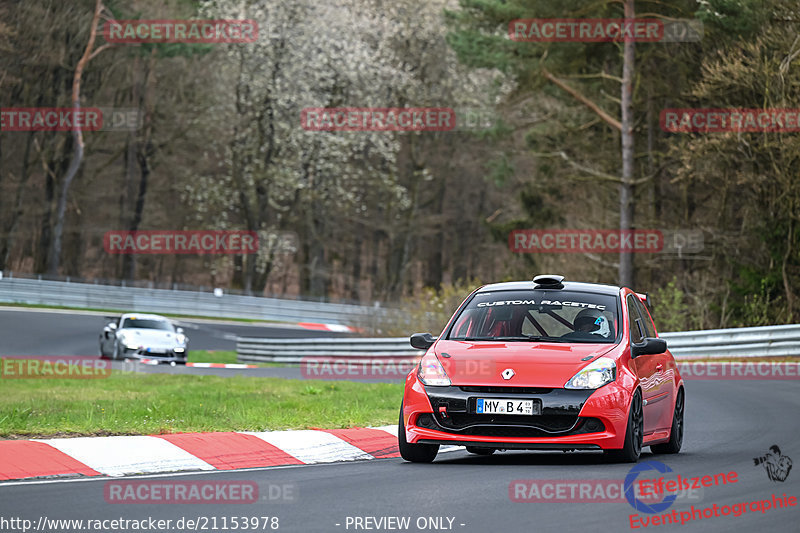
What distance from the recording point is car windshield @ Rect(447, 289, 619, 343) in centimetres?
1109

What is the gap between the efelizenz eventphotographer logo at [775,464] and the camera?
373 inches

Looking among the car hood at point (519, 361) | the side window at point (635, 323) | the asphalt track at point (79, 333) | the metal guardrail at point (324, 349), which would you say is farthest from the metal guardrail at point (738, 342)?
the car hood at point (519, 361)

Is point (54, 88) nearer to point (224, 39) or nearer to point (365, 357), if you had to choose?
point (224, 39)

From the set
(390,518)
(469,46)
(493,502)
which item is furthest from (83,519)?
(469,46)

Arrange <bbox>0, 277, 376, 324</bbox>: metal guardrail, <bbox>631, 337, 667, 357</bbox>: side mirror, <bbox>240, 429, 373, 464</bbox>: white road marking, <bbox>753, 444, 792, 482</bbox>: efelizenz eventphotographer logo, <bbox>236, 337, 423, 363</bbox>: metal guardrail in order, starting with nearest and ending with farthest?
<bbox>753, 444, 792, 482</bbox>: efelizenz eventphotographer logo, <bbox>631, 337, 667, 357</bbox>: side mirror, <bbox>240, 429, 373, 464</bbox>: white road marking, <bbox>236, 337, 423, 363</bbox>: metal guardrail, <bbox>0, 277, 376, 324</bbox>: metal guardrail

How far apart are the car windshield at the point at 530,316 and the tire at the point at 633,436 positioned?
2.51 ft

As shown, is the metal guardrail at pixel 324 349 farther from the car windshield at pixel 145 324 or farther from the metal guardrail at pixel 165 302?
the metal guardrail at pixel 165 302

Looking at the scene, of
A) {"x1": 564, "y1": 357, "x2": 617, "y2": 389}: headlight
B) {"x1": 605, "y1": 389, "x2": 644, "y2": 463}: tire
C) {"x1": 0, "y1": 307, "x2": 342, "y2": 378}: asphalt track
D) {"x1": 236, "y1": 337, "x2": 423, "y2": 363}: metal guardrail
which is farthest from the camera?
{"x1": 0, "y1": 307, "x2": 342, "y2": 378}: asphalt track

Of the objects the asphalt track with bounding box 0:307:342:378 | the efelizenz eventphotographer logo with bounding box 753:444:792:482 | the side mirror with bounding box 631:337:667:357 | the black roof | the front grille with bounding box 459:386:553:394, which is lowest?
the asphalt track with bounding box 0:307:342:378

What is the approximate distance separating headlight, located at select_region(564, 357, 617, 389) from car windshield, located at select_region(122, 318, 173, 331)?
25892 mm

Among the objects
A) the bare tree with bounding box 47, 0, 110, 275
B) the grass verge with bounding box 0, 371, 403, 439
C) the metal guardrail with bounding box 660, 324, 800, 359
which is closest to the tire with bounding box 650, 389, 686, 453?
the grass verge with bounding box 0, 371, 403, 439

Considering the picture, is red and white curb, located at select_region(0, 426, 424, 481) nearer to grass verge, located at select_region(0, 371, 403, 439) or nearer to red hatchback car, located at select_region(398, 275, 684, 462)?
grass verge, located at select_region(0, 371, 403, 439)

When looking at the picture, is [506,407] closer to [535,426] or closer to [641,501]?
[535,426]

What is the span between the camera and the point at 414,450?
10.6 meters
